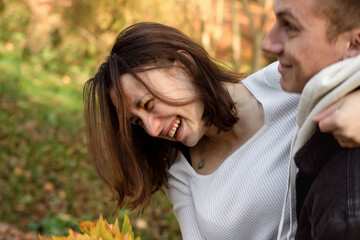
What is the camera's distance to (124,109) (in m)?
2.28

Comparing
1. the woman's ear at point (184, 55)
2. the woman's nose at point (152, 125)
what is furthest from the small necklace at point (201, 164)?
the woman's ear at point (184, 55)

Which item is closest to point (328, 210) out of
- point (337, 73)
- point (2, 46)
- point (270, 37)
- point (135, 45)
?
point (337, 73)

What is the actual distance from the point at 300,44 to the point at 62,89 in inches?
295

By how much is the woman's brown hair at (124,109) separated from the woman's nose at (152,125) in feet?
0.39

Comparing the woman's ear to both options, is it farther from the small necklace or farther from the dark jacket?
the dark jacket

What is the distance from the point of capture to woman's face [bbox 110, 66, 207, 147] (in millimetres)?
2201

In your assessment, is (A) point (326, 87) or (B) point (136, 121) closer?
(A) point (326, 87)

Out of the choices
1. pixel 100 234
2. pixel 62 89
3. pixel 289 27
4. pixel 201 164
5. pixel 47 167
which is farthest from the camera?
pixel 62 89

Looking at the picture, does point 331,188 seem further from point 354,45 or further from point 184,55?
point 184,55

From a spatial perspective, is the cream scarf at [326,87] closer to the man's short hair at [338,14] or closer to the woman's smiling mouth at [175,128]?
the man's short hair at [338,14]

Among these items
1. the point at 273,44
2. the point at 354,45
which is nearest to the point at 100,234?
the point at 273,44

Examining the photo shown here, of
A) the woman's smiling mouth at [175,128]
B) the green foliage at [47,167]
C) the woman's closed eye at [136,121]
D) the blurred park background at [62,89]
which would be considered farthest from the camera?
the blurred park background at [62,89]

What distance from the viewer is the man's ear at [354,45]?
137 centimetres

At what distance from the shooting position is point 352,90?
4.36ft
